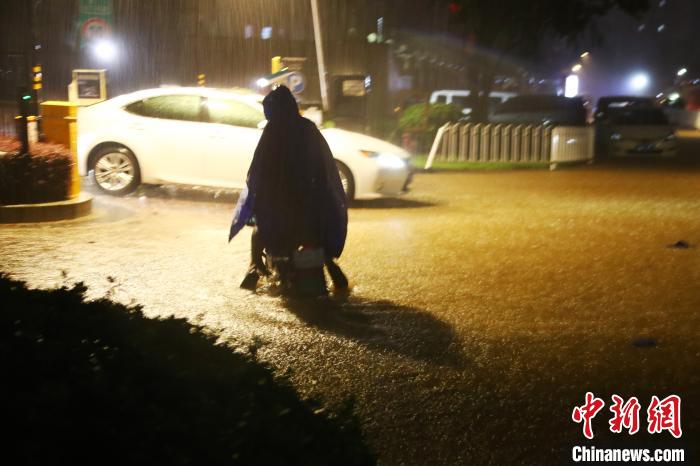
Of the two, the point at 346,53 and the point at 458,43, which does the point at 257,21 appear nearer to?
the point at 346,53

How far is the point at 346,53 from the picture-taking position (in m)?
34.8

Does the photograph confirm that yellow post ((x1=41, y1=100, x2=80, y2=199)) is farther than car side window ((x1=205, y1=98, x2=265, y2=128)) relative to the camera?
No

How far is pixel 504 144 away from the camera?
Answer: 25.6m

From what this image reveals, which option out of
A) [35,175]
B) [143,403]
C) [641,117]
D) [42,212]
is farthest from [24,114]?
[641,117]

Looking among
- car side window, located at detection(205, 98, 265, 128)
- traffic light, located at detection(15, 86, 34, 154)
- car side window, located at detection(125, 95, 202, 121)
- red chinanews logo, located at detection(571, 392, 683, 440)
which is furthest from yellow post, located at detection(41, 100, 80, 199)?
red chinanews logo, located at detection(571, 392, 683, 440)

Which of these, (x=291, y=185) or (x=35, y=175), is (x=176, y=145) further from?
(x=291, y=185)

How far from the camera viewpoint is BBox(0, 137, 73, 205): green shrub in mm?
13289

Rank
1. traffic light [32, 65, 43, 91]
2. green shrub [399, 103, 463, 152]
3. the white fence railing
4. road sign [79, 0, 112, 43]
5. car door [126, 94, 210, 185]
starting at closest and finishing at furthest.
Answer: traffic light [32, 65, 43, 91] → car door [126, 94, 210, 185] → road sign [79, 0, 112, 43] → the white fence railing → green shrub [399, 103, 463, 152]

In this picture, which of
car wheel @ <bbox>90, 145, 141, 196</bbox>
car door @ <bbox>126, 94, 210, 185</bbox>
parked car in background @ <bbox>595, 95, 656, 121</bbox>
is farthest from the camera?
parked car in background @ <bbox>595, 95, 656, 121</bbox>

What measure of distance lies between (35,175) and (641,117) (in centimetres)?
2051

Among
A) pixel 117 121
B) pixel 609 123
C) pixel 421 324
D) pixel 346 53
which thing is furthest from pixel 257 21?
pixel 421 324

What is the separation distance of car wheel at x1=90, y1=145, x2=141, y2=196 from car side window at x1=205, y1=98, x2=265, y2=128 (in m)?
1.43

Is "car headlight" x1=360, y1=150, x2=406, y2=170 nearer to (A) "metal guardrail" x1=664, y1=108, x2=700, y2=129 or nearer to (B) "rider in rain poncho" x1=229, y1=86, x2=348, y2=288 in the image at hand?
(B) "rider in rain poncho" x1=229, y1=86, x2=348, y2=288

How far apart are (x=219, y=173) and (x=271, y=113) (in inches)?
285
